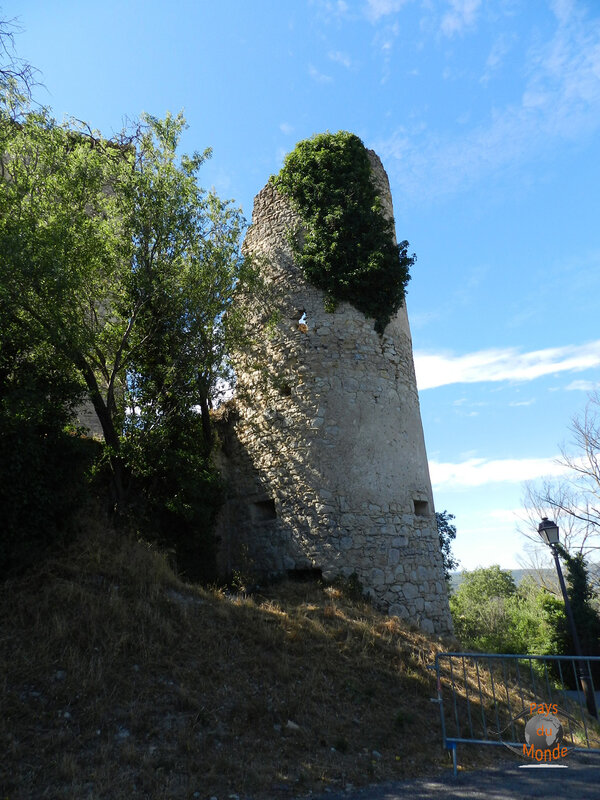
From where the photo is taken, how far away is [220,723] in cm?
581

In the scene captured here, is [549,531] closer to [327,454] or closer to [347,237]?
[327,454]

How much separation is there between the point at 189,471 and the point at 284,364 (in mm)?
3075

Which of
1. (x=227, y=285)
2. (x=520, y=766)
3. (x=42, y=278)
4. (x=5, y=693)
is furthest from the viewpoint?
(x=227, y=285)

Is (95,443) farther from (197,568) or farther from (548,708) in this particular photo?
(548,708)

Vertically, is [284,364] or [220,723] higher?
[284,364]

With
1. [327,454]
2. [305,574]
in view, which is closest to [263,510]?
[305,574]

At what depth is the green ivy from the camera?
38.6ft

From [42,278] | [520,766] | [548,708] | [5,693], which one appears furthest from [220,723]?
[42,278]

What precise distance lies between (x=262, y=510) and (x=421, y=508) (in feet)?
11.0

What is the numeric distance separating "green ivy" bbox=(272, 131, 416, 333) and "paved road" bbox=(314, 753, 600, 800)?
8263 mm

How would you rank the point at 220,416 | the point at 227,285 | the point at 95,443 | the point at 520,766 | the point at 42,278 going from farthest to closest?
the point at 220,416 < the point at 227,285 < the point at 95,443 < the point at 42,278 < the point at 520,766

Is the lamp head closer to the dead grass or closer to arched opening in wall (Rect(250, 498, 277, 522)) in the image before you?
the dead grass

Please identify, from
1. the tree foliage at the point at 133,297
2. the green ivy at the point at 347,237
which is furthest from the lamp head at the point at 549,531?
the tree foliage at the point at 133,297

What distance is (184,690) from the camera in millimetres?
6094
